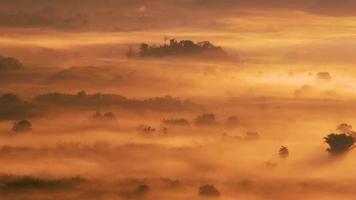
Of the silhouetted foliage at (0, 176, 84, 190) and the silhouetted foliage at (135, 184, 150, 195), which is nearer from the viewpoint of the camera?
the silhouetted foliage at (135, 184, 150, 195)

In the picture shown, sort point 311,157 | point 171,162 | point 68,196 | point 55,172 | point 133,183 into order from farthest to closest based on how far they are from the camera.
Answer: point 311,157, point 171,162, point 55,172, point 133,183, point 68,196

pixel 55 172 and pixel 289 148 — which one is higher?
pixel 289 148

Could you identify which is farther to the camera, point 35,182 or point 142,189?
point 35,182

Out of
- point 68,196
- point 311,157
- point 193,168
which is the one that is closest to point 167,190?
point 68,196

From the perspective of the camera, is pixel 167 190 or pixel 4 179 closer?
pixel 167 190

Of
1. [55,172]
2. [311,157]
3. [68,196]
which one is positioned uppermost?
[311,157]

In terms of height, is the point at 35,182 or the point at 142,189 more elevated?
the point at 35,182

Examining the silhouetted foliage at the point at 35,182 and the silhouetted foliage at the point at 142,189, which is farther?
the silhouetted foliage at the point at 35,182

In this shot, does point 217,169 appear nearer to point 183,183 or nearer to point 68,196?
point 183,183

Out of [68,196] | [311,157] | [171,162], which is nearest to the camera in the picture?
[68,196]

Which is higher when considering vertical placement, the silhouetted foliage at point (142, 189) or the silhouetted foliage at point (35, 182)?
the silhouetted foliage at point (35, 182)

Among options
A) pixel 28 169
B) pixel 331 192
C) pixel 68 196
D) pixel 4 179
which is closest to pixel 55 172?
pixel 28 169
